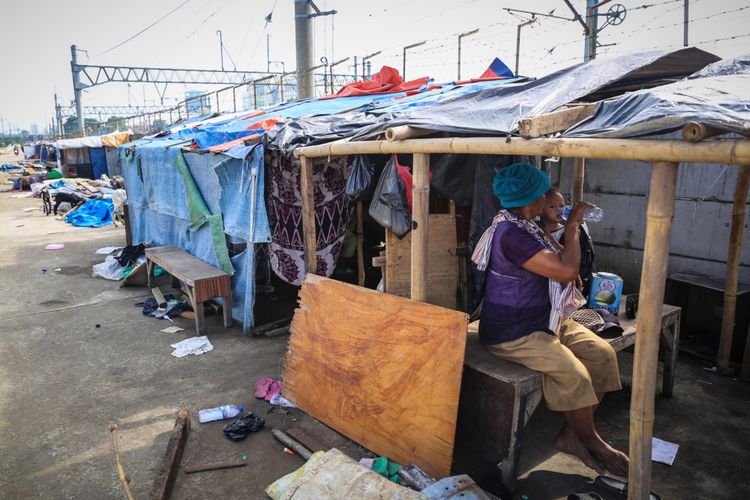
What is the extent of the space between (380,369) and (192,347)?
3.08m

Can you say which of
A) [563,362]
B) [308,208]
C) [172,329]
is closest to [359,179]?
[308,208]

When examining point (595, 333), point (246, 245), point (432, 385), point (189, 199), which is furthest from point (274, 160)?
point (595, 333)

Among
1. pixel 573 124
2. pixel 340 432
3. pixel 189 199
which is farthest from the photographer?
pixel 189 199

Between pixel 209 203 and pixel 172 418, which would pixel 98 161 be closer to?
pixel 209 203

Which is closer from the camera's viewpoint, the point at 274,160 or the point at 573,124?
the point at 573,124

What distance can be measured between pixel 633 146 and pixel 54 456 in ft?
15.3

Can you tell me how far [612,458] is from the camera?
12.0 feet

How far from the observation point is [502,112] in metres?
3.59

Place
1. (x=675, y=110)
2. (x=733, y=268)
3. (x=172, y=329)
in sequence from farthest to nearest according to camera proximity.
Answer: (x=172, y=329) < (x=733, y=268) < (x=675, y=110)

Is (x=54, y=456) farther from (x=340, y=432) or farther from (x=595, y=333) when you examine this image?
(x=595, y=333)

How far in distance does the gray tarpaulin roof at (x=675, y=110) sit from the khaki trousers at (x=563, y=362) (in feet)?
Answer: 4.58

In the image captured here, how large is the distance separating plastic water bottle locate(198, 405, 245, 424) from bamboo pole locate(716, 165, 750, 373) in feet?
15.7

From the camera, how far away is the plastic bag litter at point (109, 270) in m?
9.31

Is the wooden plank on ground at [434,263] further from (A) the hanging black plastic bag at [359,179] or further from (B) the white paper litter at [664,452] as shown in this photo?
(B) the white paper litter at [664,452]
